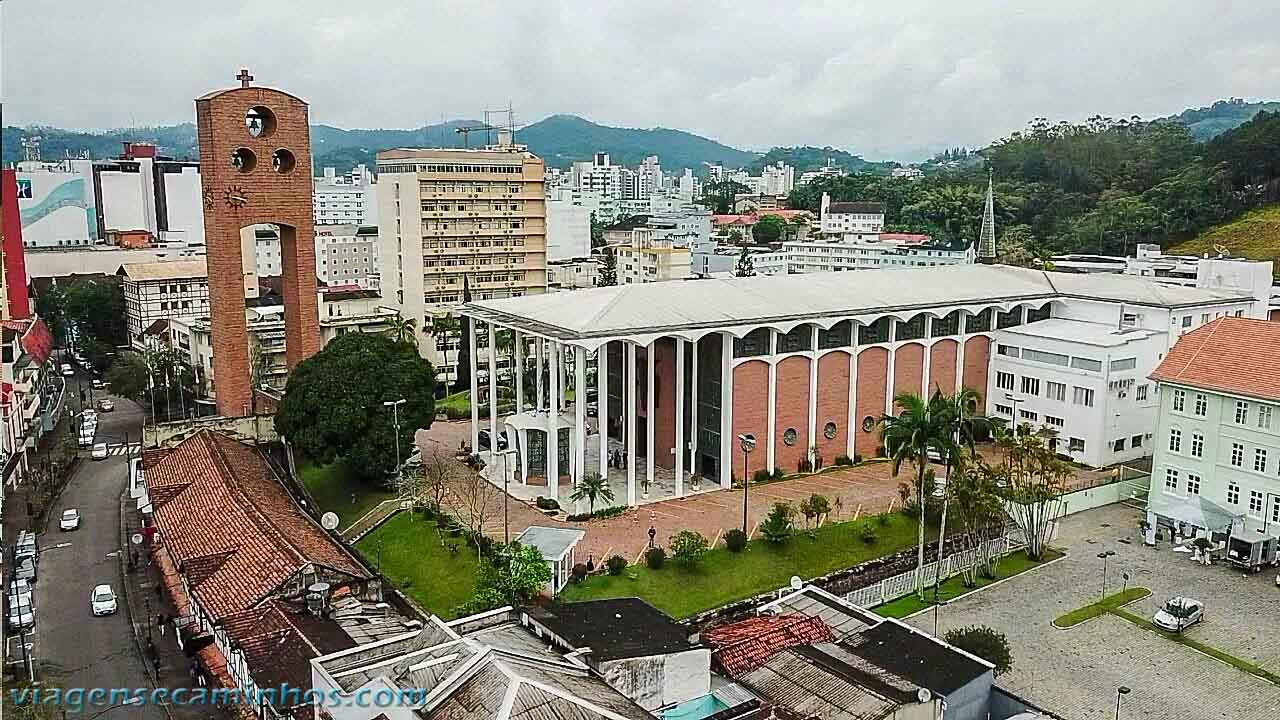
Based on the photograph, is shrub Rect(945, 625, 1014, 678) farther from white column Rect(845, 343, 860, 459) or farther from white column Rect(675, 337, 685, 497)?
white column Rect(845, 343, 860, 459)

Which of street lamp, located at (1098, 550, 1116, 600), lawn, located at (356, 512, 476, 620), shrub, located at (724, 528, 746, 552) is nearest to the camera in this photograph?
street lamp, located at (1098, 550, 1116, 600)

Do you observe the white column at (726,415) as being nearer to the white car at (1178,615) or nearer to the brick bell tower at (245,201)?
the white car at (1178,615)

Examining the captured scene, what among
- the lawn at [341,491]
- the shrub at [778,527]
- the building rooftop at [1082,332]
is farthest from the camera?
the building rooftop at [1082,332]

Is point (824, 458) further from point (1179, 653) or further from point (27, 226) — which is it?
point (27, 226)

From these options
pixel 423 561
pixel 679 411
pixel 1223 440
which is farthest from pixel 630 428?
pixel 1223 440

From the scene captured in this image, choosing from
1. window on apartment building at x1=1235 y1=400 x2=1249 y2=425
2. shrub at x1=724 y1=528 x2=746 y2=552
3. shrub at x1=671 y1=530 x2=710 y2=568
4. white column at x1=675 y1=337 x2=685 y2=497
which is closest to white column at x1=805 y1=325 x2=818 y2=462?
white column at x1=675 y1=337 x2=685 y2=497

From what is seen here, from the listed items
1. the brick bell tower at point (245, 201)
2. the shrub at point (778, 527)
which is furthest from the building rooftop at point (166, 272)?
the shrub at point (778, 527)
